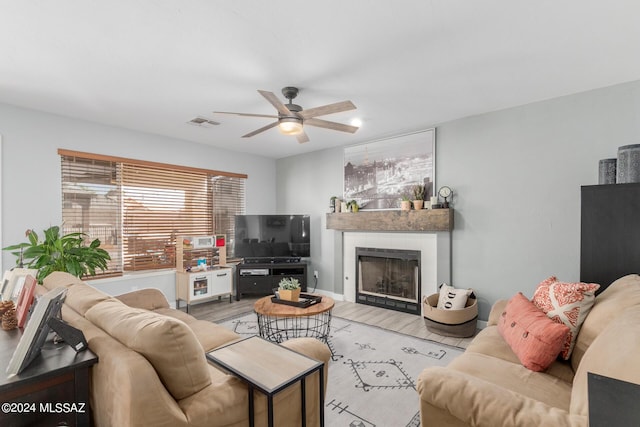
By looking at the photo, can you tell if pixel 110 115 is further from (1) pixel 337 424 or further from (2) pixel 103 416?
(1) pixel 337 424

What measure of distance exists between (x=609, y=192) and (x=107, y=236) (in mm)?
5269

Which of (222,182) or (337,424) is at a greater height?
(222,182)

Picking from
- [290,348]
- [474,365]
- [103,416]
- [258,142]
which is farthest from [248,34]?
[258,142]

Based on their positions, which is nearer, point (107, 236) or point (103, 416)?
point (103, 416)

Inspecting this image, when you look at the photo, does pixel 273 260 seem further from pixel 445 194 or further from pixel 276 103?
pixel 276 103

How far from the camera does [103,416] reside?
49.0 inches

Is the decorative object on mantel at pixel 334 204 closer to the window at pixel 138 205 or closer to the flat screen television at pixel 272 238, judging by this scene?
the flat screen television at pixel 272 238

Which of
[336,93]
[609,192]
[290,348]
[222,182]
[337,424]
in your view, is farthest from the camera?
[222,182]

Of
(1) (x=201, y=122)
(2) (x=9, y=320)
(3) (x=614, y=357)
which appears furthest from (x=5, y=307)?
(3) (x=614, y=357)

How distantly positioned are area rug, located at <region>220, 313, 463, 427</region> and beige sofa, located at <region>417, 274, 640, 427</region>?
0.64m

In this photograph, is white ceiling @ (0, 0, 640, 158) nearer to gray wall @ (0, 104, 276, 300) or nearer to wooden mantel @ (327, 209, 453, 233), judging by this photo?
gray wall @ (0, 104, 276, 300)

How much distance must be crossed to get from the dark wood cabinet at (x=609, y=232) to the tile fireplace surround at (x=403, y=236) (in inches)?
55.7

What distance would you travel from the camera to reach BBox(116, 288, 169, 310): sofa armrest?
2.74 metres

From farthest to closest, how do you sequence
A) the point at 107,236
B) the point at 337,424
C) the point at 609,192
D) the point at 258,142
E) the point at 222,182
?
the point at 222,182
the point at 258,142
the point at 107,236
the point at 609,192
the point at 337,424
